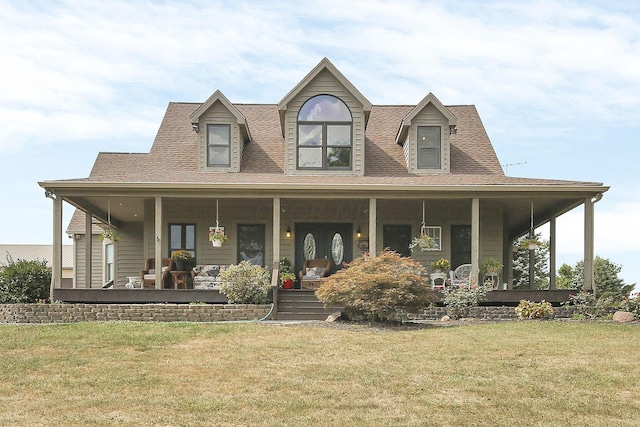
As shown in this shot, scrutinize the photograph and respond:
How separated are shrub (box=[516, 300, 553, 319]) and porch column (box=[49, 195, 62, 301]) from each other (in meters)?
11.2

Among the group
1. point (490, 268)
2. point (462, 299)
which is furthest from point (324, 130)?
point (462, 299)

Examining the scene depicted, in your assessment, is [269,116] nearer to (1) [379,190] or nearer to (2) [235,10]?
(1) [379,190]

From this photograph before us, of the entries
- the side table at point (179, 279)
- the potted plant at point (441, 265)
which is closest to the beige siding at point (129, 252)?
the side table at point (179, 279)

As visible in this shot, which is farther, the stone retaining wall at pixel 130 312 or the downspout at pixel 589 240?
the downspout at pixel 589 240

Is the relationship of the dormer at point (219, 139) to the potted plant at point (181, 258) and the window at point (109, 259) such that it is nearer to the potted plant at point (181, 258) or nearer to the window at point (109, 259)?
the potted plant at point (181, 258)

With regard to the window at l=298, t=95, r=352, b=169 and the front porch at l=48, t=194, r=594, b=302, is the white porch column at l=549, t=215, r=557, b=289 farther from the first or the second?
the window at l=298, t=95, r=352, b=169

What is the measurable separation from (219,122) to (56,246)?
585cm

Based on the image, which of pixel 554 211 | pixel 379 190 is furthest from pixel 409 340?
pixel 554 211

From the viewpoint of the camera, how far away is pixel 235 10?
531 inches

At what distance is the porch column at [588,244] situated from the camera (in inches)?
710

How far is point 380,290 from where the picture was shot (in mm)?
14695

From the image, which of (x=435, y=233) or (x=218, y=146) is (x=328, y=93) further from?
(x=435, y=233)

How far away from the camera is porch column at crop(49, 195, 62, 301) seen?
17797mm

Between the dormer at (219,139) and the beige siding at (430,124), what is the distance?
4.90 meters
